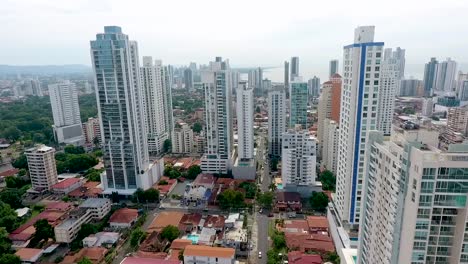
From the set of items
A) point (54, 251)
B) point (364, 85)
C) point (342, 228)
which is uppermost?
point (364, 85)

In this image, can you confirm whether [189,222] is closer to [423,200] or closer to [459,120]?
[423,200]

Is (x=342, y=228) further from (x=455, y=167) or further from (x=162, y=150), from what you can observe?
(x=162, y=150)

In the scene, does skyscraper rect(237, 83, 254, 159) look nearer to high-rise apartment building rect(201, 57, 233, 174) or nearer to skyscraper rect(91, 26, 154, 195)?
high-rise apartment building rect(201, 57, 233, 174)

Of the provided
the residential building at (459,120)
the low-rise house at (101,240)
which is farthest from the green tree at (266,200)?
the residential building at (459,120)

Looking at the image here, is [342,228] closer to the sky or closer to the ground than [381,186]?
closer to the ground

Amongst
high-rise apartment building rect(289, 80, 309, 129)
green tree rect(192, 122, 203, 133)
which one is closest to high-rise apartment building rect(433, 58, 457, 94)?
high-rise apartment building rect(289, 80, 309, 129)

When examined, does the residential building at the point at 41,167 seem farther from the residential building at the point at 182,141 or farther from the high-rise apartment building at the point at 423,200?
the high-rise apartment building at the point at 423,200

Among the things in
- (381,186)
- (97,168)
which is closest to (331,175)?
(381,186)
